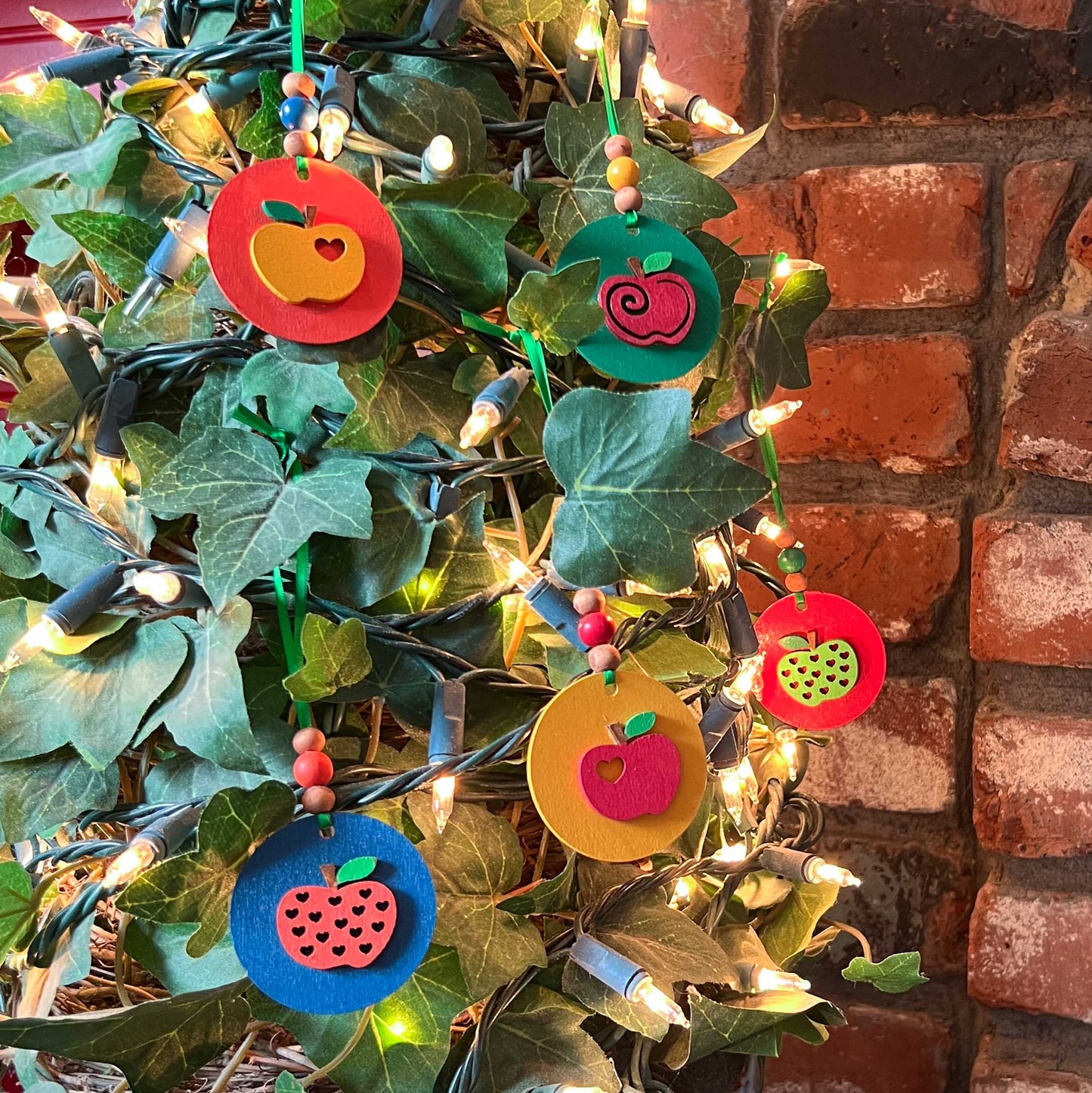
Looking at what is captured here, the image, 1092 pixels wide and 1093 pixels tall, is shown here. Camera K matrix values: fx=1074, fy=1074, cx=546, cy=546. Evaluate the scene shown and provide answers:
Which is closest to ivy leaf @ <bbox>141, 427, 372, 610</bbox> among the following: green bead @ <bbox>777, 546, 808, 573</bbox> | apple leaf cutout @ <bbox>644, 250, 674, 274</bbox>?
apple leaf cutout @ <bbox>644, 250, 674, 274</bbox>

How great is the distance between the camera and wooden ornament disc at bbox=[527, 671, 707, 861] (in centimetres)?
33

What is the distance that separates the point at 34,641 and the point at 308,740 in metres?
0.09

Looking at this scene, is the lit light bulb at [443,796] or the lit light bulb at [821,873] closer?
the lit light bulb at [443,796]

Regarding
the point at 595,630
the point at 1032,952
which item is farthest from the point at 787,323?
the point at 1032,952

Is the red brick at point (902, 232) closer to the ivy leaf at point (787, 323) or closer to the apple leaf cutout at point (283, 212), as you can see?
the ivy leaf at point (787, 323)

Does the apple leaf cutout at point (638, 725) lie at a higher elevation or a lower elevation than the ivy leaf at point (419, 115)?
lower

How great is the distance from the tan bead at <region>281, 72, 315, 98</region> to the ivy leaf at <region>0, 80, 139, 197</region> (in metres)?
0.08

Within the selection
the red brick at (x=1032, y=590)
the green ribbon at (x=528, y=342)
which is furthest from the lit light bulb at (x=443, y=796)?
the red brick at (x=1032, y=590)

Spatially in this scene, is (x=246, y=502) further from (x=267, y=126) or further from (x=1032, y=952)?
(x=1032, y=952)

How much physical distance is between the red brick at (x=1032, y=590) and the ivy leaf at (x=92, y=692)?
507mm

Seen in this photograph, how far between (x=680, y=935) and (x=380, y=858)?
0.12 meters

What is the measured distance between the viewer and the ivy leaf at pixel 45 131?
373 millimetres

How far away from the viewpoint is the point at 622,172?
1.15 ft

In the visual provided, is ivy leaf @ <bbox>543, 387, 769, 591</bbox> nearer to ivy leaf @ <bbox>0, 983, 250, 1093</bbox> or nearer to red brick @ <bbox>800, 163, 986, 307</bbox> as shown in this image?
ivy leaf @ <bbox>0, 983, 250, 1093</bbox>
